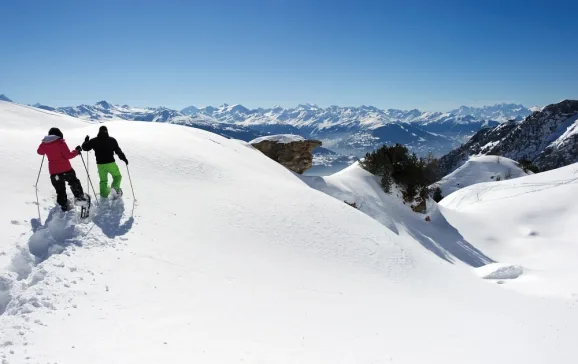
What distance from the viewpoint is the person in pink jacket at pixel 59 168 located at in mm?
10219

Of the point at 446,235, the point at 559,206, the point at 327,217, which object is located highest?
the point at 559,206

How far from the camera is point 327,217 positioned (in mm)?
16328

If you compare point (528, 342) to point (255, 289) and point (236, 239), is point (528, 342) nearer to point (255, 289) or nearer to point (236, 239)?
point (255, 289)

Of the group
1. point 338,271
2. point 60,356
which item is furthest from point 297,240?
point 60,356

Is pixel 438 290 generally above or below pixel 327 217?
below

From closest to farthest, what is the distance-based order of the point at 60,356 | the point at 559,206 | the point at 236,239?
the point at 60,356 < the point at 236,239 < the point at 559,206

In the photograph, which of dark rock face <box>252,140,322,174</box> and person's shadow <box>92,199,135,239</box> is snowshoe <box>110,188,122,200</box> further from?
dark rock face <box>252,140,322,174</box>

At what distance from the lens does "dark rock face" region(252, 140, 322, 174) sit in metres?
35.9

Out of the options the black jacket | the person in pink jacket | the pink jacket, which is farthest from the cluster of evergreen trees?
the pink jacket

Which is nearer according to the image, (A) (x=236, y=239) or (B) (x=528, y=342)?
(B) (x=528, y=342)

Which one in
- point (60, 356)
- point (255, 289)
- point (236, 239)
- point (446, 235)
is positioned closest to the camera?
point (60, 356)

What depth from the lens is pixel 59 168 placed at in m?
10.4

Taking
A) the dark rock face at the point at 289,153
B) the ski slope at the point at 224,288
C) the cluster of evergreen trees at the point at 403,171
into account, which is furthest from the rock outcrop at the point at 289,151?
the ski slope at the point at 224,288

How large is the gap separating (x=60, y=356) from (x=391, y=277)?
435 inches
